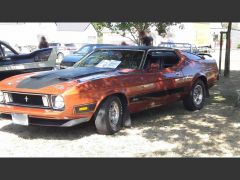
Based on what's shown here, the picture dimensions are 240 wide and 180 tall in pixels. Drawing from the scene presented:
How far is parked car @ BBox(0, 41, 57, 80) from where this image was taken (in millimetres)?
10695

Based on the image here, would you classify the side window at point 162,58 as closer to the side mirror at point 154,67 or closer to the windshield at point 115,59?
the side mirror at point 154,67

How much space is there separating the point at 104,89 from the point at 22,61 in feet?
16.3

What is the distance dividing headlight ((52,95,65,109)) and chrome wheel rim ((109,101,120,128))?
0.92 metres

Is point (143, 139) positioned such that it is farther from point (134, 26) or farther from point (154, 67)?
point (134, 26)

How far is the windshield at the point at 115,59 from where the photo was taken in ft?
25.5

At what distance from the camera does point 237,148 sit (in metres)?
6.27

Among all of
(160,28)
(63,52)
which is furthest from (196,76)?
(63,52)

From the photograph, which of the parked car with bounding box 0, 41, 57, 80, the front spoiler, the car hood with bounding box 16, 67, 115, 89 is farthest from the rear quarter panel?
the parked car with bounding box 0, 41, 57, 80

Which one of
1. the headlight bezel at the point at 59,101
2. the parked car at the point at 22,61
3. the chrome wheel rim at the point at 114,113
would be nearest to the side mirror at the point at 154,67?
the chrome wheel rim at the point at 114,113

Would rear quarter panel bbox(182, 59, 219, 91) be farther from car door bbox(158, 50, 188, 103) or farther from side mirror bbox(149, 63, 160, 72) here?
side mirror bbox(149, 63, 160, 72)

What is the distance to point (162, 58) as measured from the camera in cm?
849

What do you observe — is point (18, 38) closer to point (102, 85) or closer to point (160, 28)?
point (160, 28)

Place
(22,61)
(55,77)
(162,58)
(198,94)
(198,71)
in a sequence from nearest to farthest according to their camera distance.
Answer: (55,77) → (162,58) → (198,71) → (198,94) → (22,61)

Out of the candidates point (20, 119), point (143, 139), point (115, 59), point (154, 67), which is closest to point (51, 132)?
point (20, 119)
